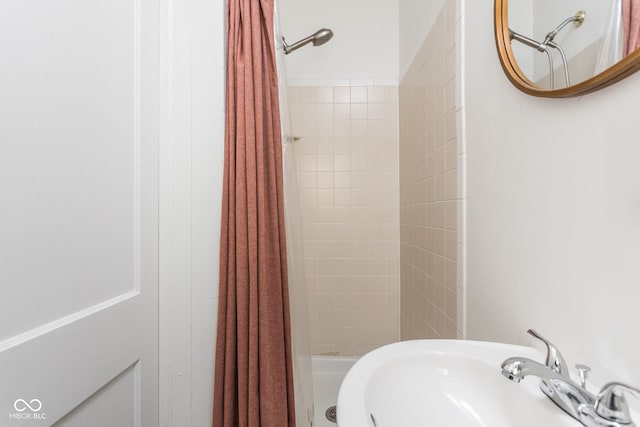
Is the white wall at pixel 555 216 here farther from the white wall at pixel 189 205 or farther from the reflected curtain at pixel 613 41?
the white wall at pixel 189 205

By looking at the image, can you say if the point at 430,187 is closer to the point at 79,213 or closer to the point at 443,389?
the point at 443,389

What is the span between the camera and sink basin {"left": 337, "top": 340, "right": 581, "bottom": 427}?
411 millimetres

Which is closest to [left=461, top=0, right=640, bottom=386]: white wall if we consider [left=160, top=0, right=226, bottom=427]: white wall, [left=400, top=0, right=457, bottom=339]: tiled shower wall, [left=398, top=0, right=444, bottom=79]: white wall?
[left=400, top=0, right=457, bottom=339]: tiled shower wall

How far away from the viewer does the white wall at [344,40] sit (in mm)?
1707

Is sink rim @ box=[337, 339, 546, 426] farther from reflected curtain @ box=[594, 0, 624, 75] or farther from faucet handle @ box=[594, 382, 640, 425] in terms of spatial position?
reflected curtain @ box=[594, 0, 624, 75]

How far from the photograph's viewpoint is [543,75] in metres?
0.55

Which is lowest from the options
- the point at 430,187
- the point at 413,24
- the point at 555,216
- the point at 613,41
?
the point at 555,216

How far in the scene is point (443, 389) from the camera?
51 cm

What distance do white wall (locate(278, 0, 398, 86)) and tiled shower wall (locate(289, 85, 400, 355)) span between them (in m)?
0.09

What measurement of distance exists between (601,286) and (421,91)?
1081 mm

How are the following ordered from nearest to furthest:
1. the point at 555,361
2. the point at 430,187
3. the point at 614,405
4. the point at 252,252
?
the point at 614,405, the point at 555,361, the point at 252,252, the point at 430,187

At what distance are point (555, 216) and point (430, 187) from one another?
66 centimetres

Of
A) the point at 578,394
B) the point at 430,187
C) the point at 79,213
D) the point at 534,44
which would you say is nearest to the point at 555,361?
the point at 578,394

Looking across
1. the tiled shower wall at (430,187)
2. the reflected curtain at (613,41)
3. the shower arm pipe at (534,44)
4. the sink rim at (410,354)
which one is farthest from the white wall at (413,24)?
the sink rim at (410,354)
